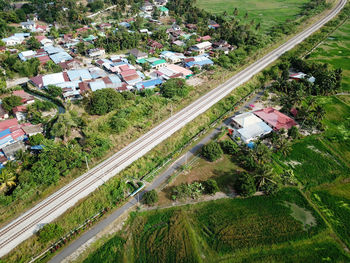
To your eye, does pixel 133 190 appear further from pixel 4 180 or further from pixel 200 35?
pixel 200 35

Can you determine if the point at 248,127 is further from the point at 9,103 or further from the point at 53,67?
the point at 53,67

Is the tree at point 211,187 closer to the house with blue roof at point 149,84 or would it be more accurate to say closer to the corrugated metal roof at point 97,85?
the house with blue roof at point 149,84

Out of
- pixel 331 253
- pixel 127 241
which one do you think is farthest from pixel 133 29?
pixel 331 253

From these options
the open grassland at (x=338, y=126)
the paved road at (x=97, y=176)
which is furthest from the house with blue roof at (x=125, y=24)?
the open grassland at (x=338, y=126)

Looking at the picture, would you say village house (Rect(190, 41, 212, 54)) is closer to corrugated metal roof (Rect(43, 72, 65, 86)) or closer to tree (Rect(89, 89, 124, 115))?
tree (Rect(89, 89, 124, 115))

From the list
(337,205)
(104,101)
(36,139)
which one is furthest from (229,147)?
(36,139)
